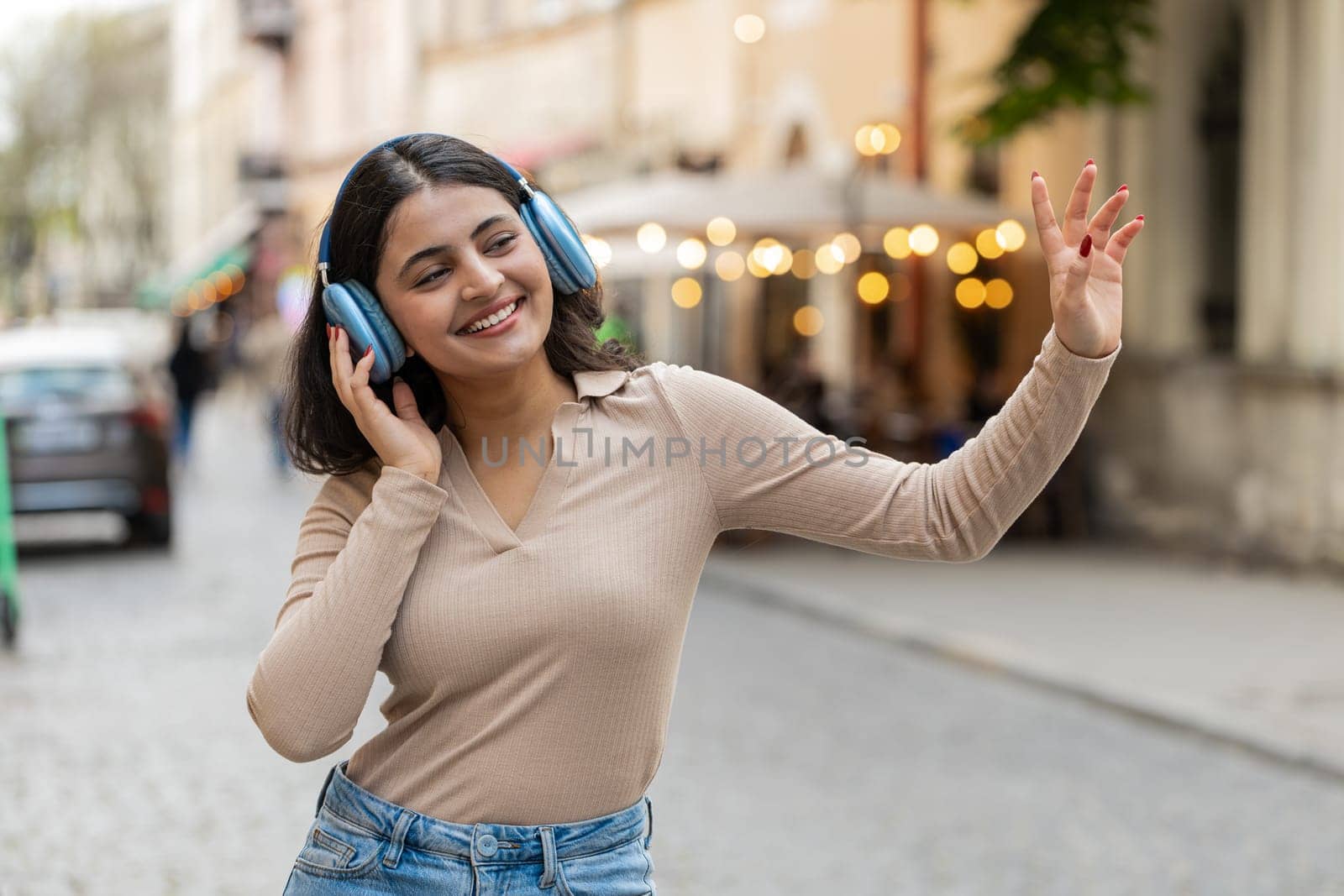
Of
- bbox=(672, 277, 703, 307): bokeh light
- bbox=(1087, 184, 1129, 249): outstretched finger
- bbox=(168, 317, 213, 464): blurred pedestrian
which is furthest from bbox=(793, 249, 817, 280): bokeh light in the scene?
bbox=(1087, 184, 1129, 249): outstretched finger

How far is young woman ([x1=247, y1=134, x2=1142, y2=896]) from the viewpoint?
2.22m

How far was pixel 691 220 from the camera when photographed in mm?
14227

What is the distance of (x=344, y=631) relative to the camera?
221 centimetres

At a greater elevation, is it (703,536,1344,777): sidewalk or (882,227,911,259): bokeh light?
(882,227,911,259): bokeh light

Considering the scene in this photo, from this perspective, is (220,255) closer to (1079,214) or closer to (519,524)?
(519,524)

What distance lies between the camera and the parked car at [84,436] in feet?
46.9

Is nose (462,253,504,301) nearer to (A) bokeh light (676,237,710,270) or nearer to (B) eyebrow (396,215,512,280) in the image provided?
(B) eyebrow (396,215,512,280)

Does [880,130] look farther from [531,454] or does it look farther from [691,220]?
[531,454]

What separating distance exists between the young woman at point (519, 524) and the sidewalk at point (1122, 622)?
537 cm

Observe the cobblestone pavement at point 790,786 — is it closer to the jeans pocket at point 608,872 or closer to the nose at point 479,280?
the jeans pocket at point 608,872

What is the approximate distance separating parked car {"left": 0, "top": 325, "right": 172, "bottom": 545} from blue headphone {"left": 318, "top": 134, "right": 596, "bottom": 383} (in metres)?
12.5

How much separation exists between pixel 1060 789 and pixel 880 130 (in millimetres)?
8677

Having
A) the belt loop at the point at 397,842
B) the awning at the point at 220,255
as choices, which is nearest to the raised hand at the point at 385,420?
the belt loop at the point at 397,842

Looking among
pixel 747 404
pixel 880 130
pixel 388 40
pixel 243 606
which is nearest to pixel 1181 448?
pixel 880 130
